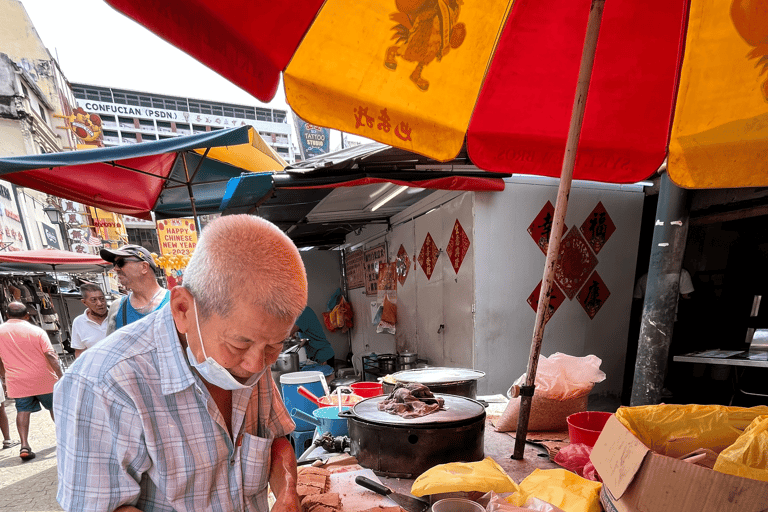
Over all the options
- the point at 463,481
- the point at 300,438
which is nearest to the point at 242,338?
the point at 463,481

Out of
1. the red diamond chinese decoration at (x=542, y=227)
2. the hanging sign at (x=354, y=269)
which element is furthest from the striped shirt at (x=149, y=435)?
the hanging sign at (x=354, y=269)

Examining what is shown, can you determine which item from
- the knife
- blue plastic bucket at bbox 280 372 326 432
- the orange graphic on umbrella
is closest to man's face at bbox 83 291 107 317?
blue plastic bucket at bbox 280 372 326 432

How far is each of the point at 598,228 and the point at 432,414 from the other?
452 cm

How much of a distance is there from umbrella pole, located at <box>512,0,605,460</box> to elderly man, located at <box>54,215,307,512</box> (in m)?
1.37

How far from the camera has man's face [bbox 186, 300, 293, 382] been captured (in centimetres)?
104

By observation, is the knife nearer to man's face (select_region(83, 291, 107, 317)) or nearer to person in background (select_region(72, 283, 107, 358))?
person in background (select_region(72, 283, 107, 358))

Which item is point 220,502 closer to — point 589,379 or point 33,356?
point 589,379

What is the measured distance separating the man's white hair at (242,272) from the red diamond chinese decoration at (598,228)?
5201 mm

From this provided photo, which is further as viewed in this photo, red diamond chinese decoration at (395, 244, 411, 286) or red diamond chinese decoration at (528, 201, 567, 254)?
red diamond chinese decoration at (395, 244, 411, 286)

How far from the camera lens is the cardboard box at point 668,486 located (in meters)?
1.09

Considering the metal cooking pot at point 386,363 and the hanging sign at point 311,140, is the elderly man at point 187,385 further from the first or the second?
the hanging sign at point 311,140

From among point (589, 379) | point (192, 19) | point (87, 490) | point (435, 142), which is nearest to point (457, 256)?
point (589, 379)

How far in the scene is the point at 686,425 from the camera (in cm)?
151

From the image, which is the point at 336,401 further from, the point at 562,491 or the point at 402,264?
the point at 402,264
